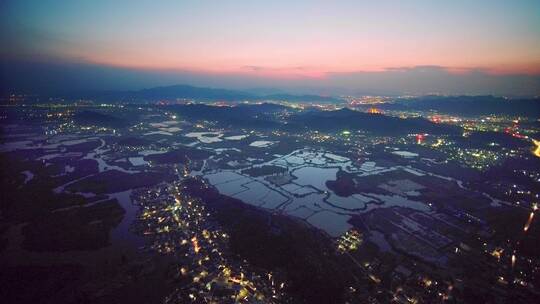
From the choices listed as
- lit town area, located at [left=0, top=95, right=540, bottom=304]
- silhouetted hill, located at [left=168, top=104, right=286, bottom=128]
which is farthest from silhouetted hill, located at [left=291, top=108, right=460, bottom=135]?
lit town area, located at [left=0, top=95, right=540, bottom=304]

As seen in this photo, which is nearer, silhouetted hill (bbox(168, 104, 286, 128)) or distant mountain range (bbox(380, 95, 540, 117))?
silhouetted hill (bbox(168, 104, 286, 128))

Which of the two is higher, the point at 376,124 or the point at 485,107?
the point at 485,107

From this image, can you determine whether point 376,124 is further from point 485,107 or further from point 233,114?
point 485,107

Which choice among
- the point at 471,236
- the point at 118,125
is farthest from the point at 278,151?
the point at 118,125

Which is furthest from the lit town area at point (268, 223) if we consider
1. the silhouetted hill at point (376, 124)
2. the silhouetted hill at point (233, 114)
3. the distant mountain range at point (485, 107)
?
the distant mountain range at point (485, 107)

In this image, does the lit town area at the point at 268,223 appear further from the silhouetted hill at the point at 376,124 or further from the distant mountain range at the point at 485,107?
the distant mountain range at the point at 485,107

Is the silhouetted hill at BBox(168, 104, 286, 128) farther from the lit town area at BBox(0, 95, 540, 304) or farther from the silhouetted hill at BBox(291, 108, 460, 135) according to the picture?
the lit town area at BBox(0, 95, 540, 304)

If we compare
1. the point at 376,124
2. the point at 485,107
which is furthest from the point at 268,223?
the point at 485,107

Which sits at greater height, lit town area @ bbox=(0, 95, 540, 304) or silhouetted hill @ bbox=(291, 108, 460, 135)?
silhouetted hill @ bbox=(291, 108, 460, 135)
